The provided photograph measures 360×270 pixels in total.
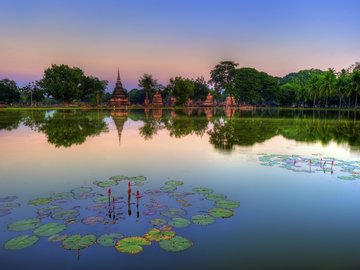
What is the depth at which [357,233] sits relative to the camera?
7715 millimetres

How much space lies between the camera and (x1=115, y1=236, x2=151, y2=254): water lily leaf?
6.64 m

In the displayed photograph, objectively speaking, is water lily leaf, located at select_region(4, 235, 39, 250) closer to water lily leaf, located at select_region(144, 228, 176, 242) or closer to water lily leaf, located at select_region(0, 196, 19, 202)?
water lily leaf, located at select_region(144, 228, 176, 242)

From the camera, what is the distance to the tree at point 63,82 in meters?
92.1

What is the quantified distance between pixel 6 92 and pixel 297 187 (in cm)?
10601

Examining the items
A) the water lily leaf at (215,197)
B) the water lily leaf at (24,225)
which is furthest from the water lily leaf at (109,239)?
the water lily leaf at (215,197)

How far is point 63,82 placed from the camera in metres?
92.8

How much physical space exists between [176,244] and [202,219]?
4.79 ft

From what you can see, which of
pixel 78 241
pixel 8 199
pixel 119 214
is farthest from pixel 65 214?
pixel 8 199

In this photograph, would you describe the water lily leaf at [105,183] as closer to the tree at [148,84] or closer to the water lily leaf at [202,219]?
the water lily leaf at [202,219]

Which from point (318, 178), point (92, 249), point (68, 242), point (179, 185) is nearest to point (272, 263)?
point (92, 249)

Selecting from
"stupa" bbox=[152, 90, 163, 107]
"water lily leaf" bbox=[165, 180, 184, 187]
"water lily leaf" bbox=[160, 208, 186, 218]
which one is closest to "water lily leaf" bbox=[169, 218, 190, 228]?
"water lily leaf" bbox=[160, 208, 186, 218]

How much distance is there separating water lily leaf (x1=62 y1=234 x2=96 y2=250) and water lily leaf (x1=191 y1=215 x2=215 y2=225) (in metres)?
2.43

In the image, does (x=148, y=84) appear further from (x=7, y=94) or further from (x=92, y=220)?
(x=92, y=220)

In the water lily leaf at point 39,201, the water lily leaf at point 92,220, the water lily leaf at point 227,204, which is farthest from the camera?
the water lily leaf at point 39,201
